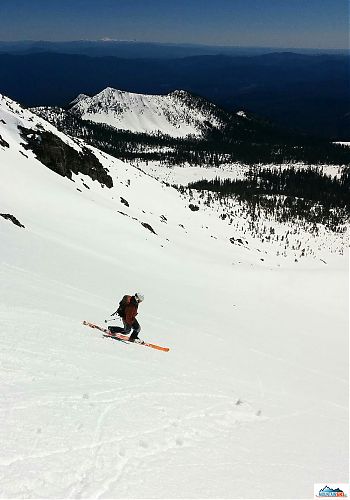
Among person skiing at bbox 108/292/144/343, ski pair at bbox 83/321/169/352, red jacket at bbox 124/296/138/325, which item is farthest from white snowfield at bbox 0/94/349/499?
red jacket at bbox 124/296/138/325

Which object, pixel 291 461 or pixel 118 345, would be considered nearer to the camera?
pixel 291 461

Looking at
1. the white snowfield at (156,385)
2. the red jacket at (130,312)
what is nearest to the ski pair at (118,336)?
the white snowfield at (156,385)

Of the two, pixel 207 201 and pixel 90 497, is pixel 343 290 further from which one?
pixel 207 201

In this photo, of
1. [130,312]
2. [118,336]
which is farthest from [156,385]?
[130,312]

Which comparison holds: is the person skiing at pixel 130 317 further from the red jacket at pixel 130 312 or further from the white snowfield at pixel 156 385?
the white snowfield at pixel 156 385

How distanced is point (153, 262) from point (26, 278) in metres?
17.0

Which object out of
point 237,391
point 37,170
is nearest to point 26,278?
point 237,391

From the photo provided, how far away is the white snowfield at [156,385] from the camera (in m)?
6.84

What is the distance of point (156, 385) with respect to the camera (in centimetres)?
1067

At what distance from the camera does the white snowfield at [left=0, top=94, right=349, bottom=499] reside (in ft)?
22.4

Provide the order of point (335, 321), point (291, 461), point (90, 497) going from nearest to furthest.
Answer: point (90, 497)
point (291, 461)
point (335, 321)

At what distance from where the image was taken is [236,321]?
24.0 meters

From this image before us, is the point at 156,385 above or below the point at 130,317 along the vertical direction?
below

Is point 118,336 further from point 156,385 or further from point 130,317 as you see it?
point 156,385
